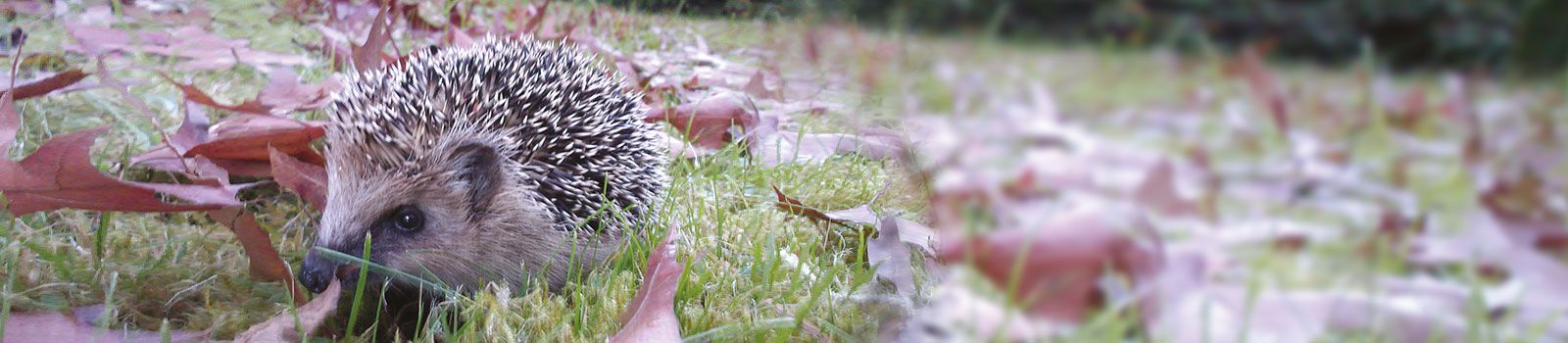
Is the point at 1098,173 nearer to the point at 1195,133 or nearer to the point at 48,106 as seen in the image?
the point at 1195,133

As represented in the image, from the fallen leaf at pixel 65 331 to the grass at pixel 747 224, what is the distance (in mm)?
26

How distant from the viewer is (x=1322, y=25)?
0.36m

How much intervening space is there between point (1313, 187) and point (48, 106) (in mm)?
2601

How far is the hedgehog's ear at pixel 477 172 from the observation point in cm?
161

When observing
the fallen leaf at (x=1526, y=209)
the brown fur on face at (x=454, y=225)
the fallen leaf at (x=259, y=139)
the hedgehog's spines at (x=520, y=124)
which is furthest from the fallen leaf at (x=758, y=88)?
the fallen leaf at (x=1526, y=209)

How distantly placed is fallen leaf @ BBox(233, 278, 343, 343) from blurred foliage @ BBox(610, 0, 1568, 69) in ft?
3.24

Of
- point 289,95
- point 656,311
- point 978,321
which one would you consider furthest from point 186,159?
point 978,321

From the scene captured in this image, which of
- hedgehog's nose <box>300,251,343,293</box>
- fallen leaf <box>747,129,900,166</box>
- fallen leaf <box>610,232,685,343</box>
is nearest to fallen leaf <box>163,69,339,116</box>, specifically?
hedgehog's nose <box>300,251,343,293</box>

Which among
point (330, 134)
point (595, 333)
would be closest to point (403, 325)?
point (595, 333)

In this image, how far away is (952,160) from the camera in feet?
1.39

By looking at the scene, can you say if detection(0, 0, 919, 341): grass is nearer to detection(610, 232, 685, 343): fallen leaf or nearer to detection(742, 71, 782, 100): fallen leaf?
detection(610, 232, 685, 343): fallen leaf

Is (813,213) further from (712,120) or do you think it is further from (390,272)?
(390,272)

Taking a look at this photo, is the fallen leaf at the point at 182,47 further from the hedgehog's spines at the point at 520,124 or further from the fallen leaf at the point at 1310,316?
the fallen leaf at the point at 1310,316

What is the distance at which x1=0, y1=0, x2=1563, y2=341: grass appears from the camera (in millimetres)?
336
